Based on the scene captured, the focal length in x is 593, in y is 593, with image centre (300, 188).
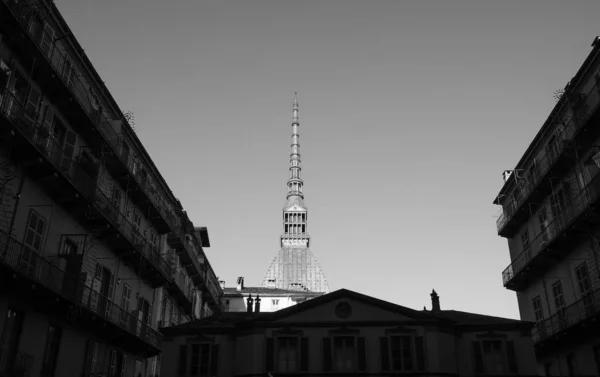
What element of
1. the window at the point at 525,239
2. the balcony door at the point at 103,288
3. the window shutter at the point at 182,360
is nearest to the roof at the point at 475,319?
the window at the point at 525,239

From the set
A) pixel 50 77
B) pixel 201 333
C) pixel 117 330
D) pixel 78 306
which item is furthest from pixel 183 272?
pixel 50 77

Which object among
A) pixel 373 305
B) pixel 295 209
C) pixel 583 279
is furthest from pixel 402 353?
pixel 295 209

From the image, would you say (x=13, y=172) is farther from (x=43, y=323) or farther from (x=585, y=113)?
(x=585, y=113)

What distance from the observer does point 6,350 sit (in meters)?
23.2

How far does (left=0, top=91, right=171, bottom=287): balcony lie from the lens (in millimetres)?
23422

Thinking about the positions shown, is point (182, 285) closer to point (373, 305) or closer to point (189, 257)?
point (189, 257)

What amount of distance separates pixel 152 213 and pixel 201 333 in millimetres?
9230

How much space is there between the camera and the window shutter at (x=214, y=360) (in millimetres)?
35531

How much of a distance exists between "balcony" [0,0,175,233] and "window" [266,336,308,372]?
1254 cm

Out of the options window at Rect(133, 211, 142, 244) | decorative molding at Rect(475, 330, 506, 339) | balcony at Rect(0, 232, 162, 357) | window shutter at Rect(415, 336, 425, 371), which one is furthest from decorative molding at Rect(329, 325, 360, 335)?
window at Rect(133, 211, 142, 244)

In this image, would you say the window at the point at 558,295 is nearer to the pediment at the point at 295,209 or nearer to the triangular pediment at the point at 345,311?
the triangular pediment at the point at 345,311

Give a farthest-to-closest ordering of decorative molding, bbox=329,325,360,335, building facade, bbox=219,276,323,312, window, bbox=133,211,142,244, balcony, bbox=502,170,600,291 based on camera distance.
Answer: building facade, bbox=219,276,323,312 < window, bbox=133,211,142,244 < decorative molding, bbox=329,325,360,335 < balcony, bbox=502,170,600,291

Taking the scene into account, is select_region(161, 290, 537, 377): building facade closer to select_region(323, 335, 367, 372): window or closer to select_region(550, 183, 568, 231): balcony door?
select_region(323, 335, 367, 372): window

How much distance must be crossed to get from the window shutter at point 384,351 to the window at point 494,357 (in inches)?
211
